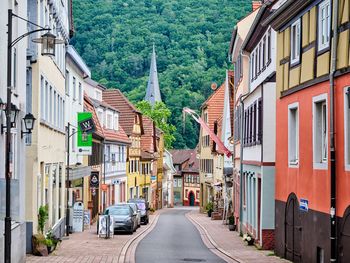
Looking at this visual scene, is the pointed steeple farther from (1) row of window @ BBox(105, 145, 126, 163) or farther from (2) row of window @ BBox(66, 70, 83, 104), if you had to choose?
(2) row of window @ BBox(66, 70, 83, 104)

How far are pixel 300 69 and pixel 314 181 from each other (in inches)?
133

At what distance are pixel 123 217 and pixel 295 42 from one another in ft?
58.6

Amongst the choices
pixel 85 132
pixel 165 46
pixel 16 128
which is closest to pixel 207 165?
pixel 85 132

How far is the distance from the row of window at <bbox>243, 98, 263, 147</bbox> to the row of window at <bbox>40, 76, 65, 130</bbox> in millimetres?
7533

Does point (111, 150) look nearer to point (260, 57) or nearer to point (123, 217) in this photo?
point (123, 217)

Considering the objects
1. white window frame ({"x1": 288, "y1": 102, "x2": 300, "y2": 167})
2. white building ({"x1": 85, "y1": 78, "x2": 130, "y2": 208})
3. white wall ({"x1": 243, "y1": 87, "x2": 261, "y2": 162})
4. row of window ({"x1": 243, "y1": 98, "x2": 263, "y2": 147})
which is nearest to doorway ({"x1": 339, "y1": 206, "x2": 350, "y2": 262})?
white window frame ({"x1": 288, "y1": 102, "x2": 300, "y2": 167})

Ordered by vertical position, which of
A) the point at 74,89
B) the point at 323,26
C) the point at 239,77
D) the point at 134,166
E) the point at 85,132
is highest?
the point at 239,77

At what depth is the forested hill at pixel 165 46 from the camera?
12000cm

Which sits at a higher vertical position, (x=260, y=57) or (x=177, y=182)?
(x=260, y=57)

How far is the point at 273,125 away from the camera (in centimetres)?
2506

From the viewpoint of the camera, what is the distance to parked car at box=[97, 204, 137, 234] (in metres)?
35.7

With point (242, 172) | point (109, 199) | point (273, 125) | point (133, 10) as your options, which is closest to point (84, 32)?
point (133, 10)

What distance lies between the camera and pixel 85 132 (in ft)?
119

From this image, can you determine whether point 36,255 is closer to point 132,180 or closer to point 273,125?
point 273,125
